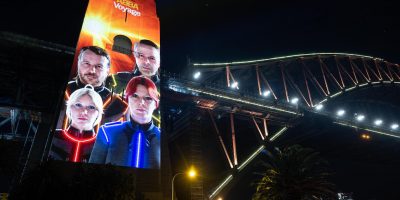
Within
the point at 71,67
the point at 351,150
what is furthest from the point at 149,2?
the point at 351,150

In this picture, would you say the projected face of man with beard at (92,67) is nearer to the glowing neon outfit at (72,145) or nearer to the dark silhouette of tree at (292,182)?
the glowing neon outfit at (72,145)

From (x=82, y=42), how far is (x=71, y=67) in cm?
281

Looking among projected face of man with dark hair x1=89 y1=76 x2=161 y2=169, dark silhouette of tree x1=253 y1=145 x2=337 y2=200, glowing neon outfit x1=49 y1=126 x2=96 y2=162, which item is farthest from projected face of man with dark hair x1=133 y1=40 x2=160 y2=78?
dark silhouette of tree x1=253 y1=145 x2=337 y2=200

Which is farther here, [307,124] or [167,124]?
[307,124]

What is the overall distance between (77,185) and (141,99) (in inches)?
491

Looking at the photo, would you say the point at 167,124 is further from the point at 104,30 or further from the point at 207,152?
the point at 104,30

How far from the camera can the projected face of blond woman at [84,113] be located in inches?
951

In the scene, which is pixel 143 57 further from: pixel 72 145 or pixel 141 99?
pixel 72 145

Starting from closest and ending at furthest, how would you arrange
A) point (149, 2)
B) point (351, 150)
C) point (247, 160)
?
point (247, 160)
point (149, 2)
point (351, 150)

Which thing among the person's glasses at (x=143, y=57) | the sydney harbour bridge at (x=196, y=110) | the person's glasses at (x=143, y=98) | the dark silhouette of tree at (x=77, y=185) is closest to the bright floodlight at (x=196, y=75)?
the sydney harbour bridge at (x=196, y=110)

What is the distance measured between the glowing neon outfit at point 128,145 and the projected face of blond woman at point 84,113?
3.67 feet

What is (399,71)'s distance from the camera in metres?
94.4

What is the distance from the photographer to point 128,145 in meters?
25.5

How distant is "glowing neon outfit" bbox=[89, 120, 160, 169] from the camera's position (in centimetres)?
2425
